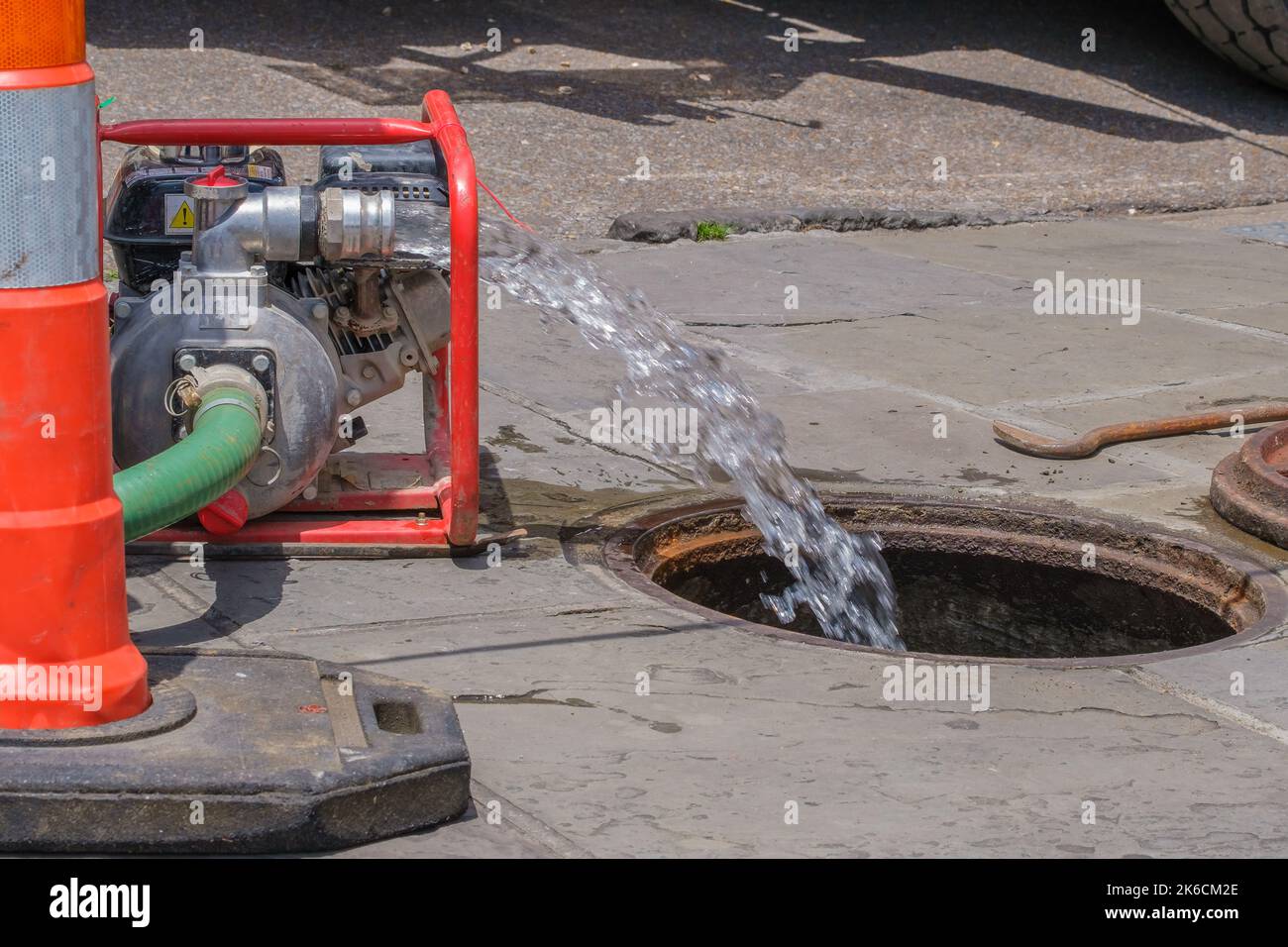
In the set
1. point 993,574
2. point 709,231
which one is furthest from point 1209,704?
point 709,231

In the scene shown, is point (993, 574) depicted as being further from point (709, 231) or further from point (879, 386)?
point (709, 231)

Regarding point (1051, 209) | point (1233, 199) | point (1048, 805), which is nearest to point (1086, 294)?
point (1051, 209)

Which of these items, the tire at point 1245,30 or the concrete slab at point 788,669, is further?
the tire at point 1245,30

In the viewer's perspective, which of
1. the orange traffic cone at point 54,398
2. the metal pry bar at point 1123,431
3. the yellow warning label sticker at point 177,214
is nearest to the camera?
the orange traffic cone at point 54,398

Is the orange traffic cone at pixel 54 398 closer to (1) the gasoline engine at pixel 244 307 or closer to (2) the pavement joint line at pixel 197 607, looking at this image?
(2) the pavement joint line at pixel 197 607

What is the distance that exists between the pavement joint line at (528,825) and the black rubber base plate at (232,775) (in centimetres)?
9

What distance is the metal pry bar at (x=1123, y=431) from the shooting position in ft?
16.8

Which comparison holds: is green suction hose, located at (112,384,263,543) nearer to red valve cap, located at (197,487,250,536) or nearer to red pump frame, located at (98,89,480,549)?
red valve cap, located at (197,487,250,536)

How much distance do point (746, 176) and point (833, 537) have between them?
522 centimetres

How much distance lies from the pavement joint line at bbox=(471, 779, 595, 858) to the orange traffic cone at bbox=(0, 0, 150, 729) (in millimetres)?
608

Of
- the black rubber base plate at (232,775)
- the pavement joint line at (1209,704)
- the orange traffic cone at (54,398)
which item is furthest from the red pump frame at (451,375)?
the pavement joint line at (1209,704)

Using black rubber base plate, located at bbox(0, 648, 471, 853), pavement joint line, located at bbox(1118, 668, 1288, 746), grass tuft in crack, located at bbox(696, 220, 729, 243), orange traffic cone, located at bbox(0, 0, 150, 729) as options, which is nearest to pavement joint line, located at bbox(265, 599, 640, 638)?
black rubber base plate, located at bbox(0, 648, 471, 853)

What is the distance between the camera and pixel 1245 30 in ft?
36.8

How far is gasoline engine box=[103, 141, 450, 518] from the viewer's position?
3883 mm
